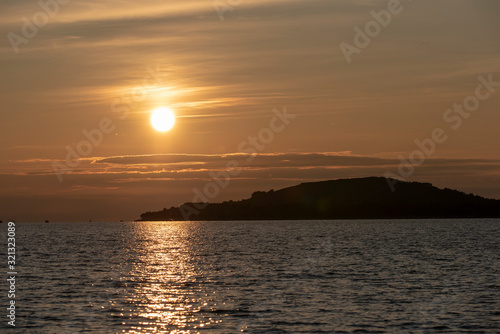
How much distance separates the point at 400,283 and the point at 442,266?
21.1 meters

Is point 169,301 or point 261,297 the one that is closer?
point 169,301

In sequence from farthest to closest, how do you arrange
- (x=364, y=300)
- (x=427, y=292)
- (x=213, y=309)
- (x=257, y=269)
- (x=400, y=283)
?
(x=257, y=269) < (x=400, y=283) < (x=427, y=292) < (x=364, y=300) < (x=213, y=309)

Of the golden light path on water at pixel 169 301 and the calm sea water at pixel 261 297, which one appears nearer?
the golden light path on water at pixel 169 301

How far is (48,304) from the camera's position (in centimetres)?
5459

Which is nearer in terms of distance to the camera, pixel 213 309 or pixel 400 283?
pixel 213 309

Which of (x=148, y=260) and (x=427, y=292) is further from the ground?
(x=148, y=260)

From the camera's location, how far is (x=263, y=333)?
43.8 metres

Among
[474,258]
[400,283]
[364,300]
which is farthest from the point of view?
[474,258]

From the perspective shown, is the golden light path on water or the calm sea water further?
the calm sea water

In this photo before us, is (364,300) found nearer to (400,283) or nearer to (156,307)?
(400,283)

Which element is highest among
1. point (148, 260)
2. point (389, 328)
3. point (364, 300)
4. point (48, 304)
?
point (148, 260)

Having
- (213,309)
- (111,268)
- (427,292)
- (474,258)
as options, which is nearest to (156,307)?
(213,309)

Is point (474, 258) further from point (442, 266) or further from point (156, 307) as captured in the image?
point (156, 307)

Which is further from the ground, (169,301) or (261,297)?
(169,301)
